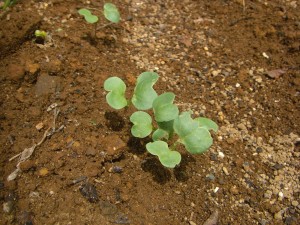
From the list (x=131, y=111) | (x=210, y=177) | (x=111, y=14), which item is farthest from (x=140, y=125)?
(x=111, y=14)

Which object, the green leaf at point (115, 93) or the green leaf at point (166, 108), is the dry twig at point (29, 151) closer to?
the green leaf at point (115, 93)

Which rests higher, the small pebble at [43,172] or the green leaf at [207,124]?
the green leaf at [207,124]

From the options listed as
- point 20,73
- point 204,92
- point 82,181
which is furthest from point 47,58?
point 204,92

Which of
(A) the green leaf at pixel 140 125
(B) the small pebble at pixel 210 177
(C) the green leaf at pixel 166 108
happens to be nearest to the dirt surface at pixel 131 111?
(B) the small pebble at pixel 210 177

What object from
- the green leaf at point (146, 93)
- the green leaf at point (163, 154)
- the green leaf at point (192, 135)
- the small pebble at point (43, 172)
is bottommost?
the small pebble at point (43, 172)

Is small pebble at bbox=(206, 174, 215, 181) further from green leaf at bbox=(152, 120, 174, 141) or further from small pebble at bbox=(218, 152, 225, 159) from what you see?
green leaf at bbox=(152, 120, 174, 141)

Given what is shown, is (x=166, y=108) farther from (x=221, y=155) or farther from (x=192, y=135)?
(x=221, y=155)

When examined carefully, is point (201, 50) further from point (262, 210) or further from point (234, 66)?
point (262, 210)
